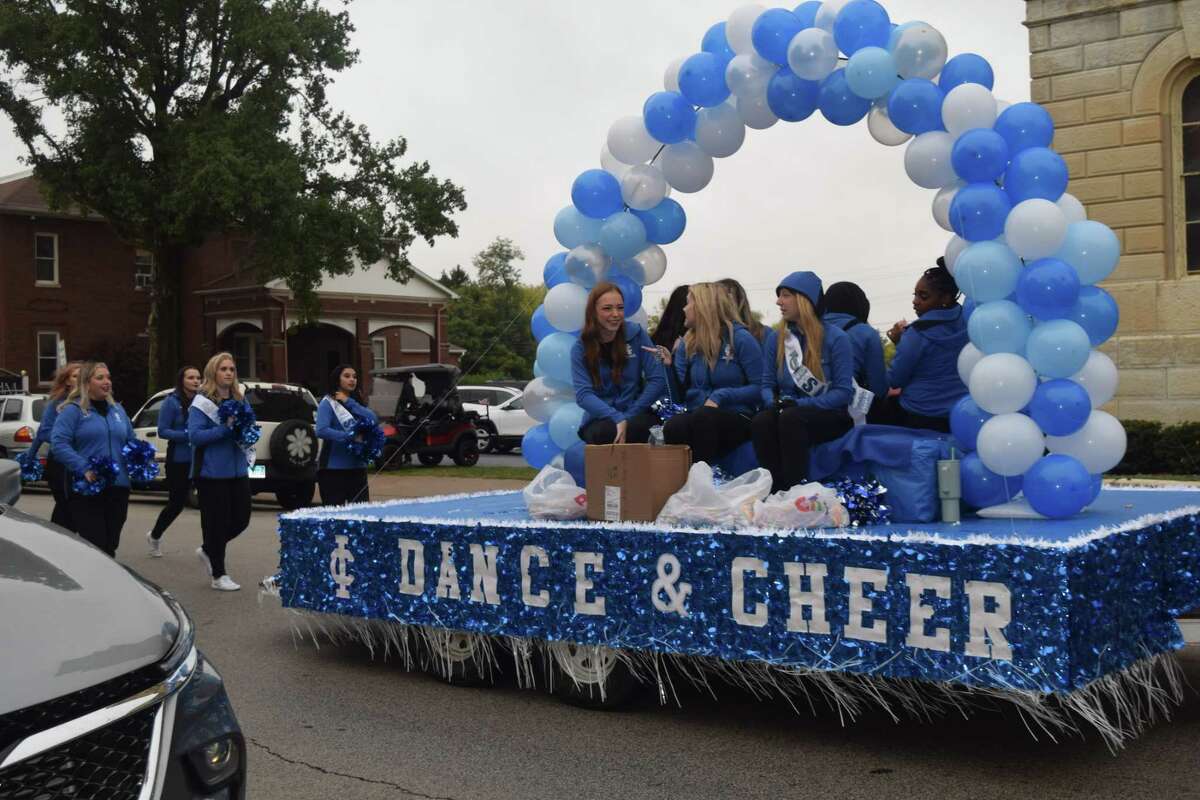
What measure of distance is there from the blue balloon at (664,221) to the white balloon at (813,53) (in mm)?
1624

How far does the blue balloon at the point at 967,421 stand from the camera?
653 cm

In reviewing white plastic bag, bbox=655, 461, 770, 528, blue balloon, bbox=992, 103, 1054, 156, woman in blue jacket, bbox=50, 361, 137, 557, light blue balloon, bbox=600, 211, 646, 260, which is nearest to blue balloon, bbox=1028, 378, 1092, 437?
blue balloon, bbox=992, 103, 1054, 156

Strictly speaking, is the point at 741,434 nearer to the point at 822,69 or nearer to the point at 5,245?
the point at 822,69

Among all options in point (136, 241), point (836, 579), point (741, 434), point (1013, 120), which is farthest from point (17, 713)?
point (136, 241)

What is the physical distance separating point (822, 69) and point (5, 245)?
41731 millimetres

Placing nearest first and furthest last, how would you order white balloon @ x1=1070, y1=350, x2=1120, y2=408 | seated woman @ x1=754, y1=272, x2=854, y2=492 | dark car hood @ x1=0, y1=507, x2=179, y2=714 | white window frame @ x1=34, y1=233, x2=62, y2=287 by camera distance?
dark car hood @ x1=0, y1=507, x2=179, y2=714 → white balloon @ x1=1070, y1=350, x2=1120, y2=408 → seated woman @ x1=754, y1=272, x2=854, y2=492 → white window frame @ x1=34, y1=233, x2=62, y2=287

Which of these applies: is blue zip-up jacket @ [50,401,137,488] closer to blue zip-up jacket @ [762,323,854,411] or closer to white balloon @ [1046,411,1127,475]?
blue zip-up jacket @ [762,323,854,411]

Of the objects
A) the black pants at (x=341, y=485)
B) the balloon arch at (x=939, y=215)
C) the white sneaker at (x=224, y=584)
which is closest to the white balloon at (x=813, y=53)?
the balloon arch at (x=939, y=215)

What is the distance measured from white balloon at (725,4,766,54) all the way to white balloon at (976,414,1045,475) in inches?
114

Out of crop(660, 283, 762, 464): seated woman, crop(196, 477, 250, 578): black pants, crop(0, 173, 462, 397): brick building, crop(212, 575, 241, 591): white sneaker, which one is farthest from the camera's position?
crop(0, 173, 462, 397): brick building

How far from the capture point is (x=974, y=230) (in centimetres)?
645

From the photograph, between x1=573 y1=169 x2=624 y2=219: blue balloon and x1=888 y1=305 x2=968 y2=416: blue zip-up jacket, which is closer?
x1=888 y1=305 x2=968 y2=416: blue zip-up jacket

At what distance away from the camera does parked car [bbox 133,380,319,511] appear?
1650 centimetres

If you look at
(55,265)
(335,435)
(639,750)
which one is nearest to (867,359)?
(639,750)
